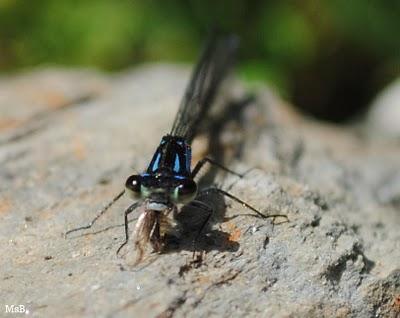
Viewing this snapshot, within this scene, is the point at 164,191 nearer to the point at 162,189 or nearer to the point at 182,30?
the point at 162,189

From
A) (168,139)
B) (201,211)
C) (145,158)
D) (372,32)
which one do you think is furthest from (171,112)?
(372,32)

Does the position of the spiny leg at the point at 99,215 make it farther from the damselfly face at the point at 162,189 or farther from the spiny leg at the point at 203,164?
the spiny leg at the point at 203,164

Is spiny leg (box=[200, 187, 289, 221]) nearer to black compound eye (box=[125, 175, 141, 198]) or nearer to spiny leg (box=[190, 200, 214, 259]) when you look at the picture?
spiny leg (box=[190, 200, 214, 259])

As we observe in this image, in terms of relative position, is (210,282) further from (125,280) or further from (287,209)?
(287,209)

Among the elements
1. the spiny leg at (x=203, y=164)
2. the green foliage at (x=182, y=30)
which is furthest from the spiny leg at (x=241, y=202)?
the green foliage at (x=182, y=30)

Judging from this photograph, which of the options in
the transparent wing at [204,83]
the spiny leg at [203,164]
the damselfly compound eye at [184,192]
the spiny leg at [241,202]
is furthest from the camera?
the transparent wing at [204,83]

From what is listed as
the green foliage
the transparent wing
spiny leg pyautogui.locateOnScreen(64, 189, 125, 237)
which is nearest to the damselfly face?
spiny leg pyautogui.locateOnScreen(64, 189, 125, 237)
